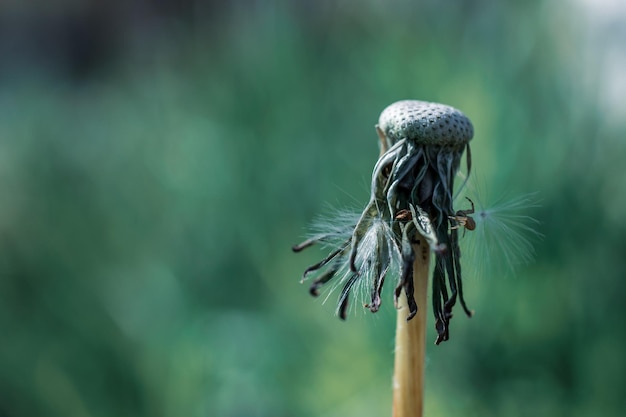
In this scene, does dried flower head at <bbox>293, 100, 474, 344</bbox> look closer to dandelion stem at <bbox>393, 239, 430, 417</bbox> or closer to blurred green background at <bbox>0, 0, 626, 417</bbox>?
dandelion stem at <bbox>393, 239, 430, 417</bbox>

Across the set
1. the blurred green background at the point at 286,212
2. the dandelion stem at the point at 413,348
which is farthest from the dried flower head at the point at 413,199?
the blurred green background at the point at 286,212

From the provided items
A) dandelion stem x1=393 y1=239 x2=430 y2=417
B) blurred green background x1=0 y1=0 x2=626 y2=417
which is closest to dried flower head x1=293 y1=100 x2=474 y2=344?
dandelion stem x1=393 y1=239 x2=430 y2=417

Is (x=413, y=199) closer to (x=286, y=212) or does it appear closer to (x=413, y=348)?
(x=413, y=348)

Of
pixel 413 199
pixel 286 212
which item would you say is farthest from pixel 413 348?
pixel 286 212

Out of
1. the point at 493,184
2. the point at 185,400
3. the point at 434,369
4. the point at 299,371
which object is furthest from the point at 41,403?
the point at 493,184

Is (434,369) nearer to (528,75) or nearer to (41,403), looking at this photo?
(528,75)

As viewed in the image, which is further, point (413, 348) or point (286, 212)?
point (286, 212)
